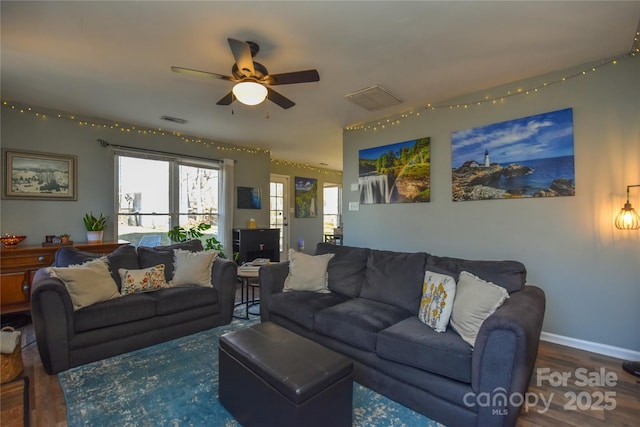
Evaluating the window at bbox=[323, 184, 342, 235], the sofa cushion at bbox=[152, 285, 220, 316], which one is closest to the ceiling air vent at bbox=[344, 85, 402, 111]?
the sofa cushion at bbox=[152, 285, 220, 316]

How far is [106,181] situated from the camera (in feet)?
14.2

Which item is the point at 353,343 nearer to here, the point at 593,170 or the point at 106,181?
the point at 593,170

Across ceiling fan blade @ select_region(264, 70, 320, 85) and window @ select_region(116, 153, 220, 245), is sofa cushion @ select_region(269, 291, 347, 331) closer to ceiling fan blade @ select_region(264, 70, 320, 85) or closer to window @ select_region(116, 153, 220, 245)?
ceiling fan blade @ select_region(264, 70, 320, 85)

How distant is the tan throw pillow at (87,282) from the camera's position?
8.20ft

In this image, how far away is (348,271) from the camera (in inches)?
120

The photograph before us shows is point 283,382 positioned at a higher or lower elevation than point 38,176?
lower

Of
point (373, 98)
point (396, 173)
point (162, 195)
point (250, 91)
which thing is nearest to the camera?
point (250, 91)

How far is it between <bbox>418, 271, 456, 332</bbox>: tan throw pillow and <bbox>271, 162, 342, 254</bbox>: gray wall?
17.2 ft

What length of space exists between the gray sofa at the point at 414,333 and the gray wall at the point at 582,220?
1.02 metres

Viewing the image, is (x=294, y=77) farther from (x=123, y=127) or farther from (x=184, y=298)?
(x=123, y=127)

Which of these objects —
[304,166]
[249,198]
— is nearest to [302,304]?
[249,198]

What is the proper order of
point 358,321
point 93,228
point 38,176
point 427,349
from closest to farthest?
point 427,349 < point 358,321 < point 38,176 < point 93,228

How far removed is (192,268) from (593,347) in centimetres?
399

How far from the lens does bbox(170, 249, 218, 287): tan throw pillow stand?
3270mm
